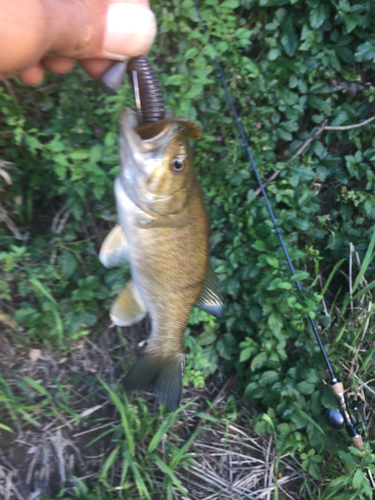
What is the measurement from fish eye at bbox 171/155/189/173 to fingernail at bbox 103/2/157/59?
354 mm

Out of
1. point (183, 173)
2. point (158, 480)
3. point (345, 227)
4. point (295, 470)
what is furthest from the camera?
point (345, 227)

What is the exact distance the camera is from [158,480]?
1.88 metres

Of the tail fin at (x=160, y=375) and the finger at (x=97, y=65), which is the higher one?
the finger at (x=97, y=65)

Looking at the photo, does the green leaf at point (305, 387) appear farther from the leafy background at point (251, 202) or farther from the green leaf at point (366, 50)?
the green leaf at point (366, 50)

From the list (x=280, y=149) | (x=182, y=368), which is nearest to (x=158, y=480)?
(x=182, y=368)

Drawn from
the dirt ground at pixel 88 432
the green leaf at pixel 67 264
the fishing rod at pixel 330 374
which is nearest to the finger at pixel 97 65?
the fishing rod at pixel 330 374

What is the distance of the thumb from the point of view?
0.77 meters

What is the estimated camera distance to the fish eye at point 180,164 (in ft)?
3.28

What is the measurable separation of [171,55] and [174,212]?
146 centimetres

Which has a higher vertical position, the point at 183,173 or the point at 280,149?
the point at 183,173

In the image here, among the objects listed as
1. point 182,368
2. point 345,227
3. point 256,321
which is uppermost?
point 345,227

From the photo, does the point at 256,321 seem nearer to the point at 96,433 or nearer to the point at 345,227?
the point at 345,227

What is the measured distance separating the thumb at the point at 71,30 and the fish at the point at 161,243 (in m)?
0.24

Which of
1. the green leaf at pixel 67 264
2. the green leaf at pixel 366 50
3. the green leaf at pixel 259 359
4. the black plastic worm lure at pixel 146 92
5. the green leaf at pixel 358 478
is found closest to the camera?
the black plastic worm lure at pixel 146 92
